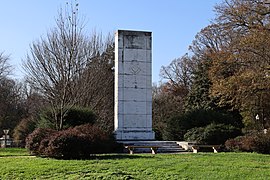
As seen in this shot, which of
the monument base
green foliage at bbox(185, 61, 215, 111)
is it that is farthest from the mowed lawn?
green foliage at bbox(185, 61, 215, 111)

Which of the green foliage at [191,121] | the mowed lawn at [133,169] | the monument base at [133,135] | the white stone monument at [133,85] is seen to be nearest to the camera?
the mowed lawn at [133,169]

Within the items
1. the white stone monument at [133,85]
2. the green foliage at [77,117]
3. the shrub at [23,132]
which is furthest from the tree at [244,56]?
the shrub at [23,132]

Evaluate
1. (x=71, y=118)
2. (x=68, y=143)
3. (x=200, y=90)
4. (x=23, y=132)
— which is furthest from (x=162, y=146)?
(x=200, y=90)

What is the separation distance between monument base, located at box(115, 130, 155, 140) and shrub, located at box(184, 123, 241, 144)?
2870mm

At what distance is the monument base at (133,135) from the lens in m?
29.9

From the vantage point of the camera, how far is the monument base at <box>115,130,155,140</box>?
1176 inches

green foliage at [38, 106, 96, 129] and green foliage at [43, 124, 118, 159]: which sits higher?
green foliage at [38, 106, 96, 129]

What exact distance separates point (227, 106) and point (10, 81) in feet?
110

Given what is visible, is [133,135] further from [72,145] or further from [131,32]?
[72,145]

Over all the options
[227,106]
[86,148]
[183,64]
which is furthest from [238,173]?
[183,64]

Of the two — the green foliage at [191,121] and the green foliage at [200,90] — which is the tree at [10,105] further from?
the green foliage at [191,121]

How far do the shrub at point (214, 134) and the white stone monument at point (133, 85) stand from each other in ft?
11.3

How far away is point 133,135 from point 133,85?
3.45 metres

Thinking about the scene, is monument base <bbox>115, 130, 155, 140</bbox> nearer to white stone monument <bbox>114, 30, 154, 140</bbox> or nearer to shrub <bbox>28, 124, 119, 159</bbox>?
white stone monument <bbox>114, 30, 154, 140</bbox>
